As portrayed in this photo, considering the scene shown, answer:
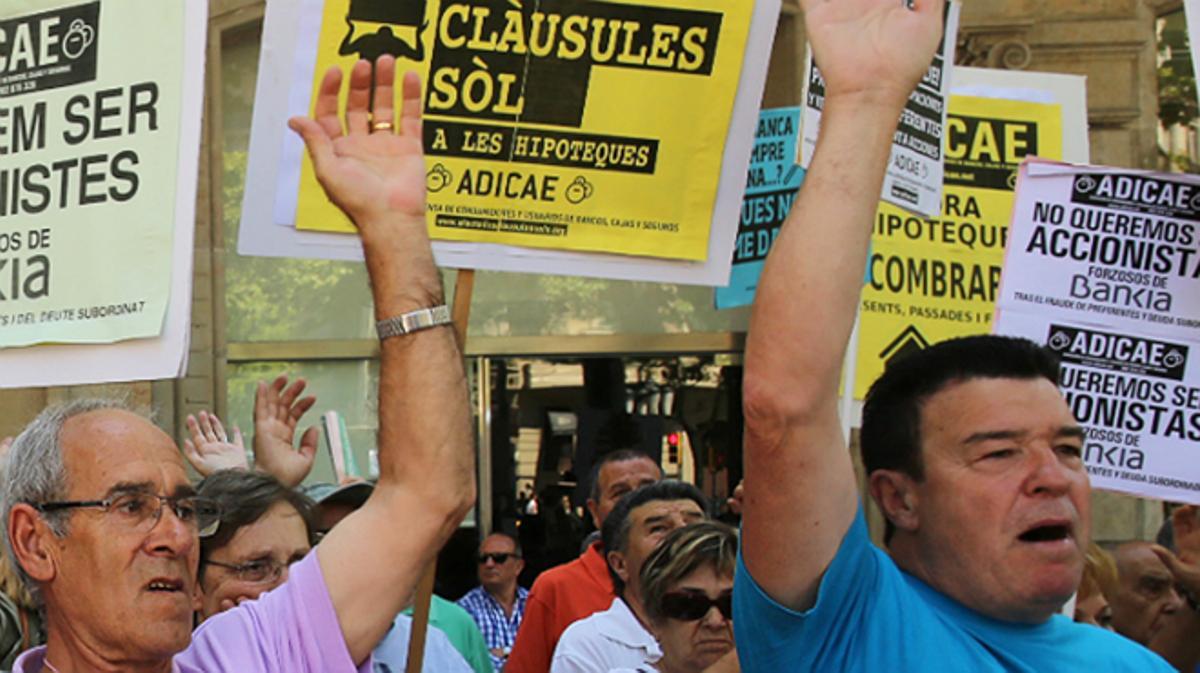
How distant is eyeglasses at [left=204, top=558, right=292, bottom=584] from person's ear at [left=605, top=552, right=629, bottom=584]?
173 cm

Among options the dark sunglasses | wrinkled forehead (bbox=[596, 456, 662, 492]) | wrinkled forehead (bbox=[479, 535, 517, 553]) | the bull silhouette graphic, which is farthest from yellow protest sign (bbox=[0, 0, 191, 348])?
wrinkled forehead (bbox=[479, 535, 517, 553])

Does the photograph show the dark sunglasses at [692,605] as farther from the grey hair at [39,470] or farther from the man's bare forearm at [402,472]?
the grey hair at [39,470]

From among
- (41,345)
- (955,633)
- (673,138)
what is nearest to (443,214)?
(673,138)

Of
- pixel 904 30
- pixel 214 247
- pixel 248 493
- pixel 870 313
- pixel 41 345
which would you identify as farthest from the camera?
pixel 214 247

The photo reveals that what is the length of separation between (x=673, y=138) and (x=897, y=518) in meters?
1.73

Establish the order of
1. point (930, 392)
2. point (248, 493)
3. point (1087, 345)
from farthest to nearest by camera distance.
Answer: point (1087, 345) < point (248, 493) < point (930, 392)

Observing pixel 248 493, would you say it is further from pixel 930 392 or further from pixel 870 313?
pixel 870 313

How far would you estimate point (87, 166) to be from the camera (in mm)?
4512

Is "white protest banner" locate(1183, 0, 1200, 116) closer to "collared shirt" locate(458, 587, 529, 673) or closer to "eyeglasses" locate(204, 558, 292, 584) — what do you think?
"eyeglasses" locate(204, 558, 292, 584)

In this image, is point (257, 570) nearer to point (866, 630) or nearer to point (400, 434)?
point (400, 434)

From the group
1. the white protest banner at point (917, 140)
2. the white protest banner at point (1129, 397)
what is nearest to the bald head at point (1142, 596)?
the white protest banner at point (1129, 397)

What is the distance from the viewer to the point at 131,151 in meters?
4.47

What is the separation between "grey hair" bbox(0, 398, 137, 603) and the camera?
311 centimetres

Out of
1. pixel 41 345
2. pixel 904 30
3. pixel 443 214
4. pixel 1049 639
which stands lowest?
pixel 1049 639
